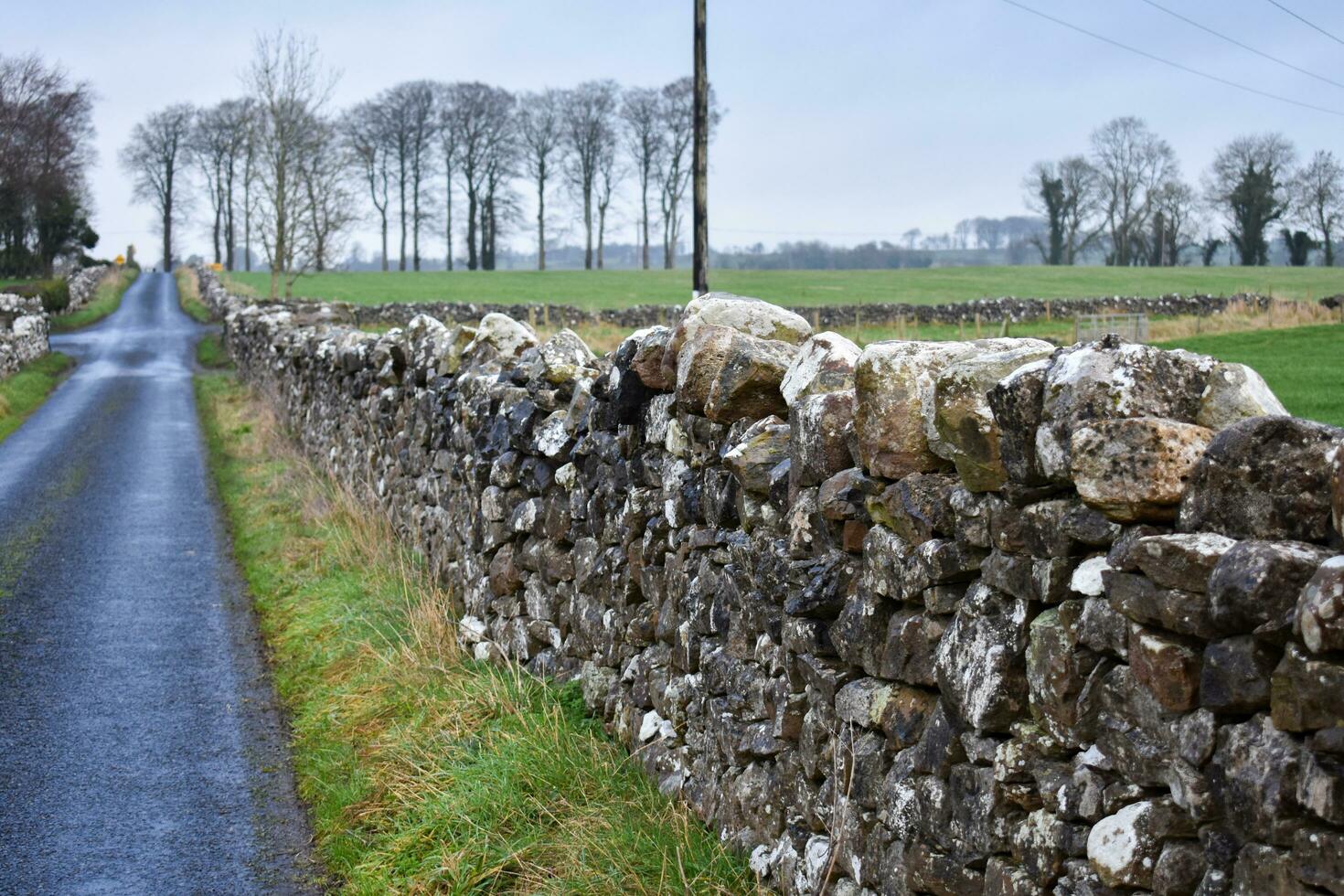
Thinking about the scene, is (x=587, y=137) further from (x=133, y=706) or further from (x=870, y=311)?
(x=133, y=706)

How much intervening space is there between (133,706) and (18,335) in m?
27.4

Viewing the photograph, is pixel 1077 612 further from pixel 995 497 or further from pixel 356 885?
pixel 356 885

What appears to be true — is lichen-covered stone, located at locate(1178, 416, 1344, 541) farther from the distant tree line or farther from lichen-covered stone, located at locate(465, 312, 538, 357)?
the distant tree line

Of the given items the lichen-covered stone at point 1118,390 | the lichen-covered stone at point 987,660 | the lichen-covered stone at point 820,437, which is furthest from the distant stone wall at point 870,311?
the lichen-covered stone at point 1118,390

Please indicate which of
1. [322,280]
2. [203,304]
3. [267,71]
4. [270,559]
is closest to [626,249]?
[322,280]

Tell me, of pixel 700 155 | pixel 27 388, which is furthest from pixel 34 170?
pixel 700 155

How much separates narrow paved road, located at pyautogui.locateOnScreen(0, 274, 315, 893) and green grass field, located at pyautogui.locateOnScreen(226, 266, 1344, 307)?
135 ft

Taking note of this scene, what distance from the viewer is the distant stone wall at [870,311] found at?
44487mm

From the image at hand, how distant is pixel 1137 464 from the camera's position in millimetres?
2520

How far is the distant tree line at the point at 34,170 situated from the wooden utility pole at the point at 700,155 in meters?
54.9

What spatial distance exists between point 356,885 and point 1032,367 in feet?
11.7

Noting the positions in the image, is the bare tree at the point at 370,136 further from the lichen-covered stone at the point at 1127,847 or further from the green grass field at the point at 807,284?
the lichen-covered stone at the point at 1127,847

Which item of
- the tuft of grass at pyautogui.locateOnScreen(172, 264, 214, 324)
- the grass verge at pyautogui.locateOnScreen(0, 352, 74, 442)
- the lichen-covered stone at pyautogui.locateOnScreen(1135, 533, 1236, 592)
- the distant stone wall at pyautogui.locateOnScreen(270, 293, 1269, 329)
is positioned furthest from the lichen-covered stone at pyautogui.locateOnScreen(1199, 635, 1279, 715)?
the tuft of grass at pyautogui.locateOnScreen(172, 264, 214, 324)

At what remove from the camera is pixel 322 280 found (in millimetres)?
75812
